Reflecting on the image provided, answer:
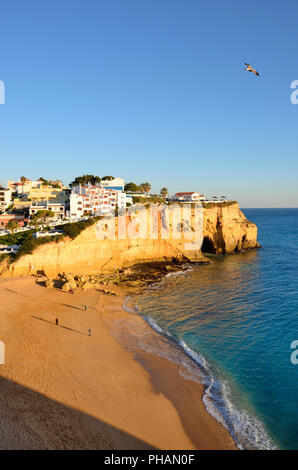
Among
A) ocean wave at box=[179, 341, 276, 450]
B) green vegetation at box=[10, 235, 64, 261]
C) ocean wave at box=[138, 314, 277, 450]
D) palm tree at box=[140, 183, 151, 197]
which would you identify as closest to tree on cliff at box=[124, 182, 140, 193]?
palm tree at box=[140, 183, 151, 197]

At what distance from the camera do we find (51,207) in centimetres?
6538

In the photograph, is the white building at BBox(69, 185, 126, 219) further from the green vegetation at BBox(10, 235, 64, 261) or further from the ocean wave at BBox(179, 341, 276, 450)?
the ocean wave at BBox(179, 341, 276, 450)

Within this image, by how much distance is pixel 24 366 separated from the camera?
61.6ft

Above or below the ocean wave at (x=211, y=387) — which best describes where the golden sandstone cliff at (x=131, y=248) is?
above

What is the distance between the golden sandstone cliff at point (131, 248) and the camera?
39938mm

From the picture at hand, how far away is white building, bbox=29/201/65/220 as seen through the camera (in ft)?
209

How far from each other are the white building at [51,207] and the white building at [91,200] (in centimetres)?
367

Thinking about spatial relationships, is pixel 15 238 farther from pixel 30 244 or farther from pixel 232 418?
pixel 232 418

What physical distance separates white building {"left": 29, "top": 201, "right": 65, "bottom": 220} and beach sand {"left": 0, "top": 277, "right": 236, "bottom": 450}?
134 feet

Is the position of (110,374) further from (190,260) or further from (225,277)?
(190,260)

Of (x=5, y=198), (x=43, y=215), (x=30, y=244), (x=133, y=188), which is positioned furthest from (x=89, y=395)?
(x=133, y=188)

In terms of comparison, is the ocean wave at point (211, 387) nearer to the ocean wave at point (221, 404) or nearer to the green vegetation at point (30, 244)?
the ocean wave at point (221, 404)

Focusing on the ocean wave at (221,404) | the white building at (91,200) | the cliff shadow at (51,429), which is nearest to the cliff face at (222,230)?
the white building at (91,200)
